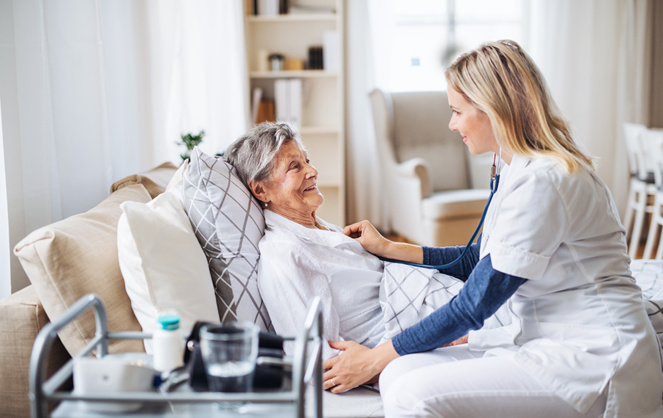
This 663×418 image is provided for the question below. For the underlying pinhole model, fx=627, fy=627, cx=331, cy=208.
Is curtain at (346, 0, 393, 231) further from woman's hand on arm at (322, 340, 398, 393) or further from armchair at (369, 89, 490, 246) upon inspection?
woman's hand on arm at (322, 340, 398, 393)

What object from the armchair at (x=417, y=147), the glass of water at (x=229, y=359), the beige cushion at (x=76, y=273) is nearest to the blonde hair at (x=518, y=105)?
the glass of water at (x=229, y=359)

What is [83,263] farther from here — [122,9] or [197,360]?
[122,9]

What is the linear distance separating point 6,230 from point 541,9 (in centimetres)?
424

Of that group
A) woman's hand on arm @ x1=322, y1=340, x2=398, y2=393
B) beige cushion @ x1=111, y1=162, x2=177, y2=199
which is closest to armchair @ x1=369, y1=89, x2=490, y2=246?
beige cushion @ x1=111, y1=162, x2=177, y2=199

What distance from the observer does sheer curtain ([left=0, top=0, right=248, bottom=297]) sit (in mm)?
1556

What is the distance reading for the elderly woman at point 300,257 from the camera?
1.46m

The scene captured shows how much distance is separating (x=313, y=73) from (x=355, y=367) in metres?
3.34

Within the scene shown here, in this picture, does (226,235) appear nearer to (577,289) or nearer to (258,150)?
(258,150)

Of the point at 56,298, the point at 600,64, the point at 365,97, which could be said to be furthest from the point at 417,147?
the point at 56,298

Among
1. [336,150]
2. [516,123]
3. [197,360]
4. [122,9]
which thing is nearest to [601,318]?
[516,123]

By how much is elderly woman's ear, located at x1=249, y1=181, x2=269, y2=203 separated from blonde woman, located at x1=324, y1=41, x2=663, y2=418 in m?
0.58

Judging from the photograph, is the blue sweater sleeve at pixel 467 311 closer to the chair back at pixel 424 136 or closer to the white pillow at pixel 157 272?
the white pillow at pixel 157 272

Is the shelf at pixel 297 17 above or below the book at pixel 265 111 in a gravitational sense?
above

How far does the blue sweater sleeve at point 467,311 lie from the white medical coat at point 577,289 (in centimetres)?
4
